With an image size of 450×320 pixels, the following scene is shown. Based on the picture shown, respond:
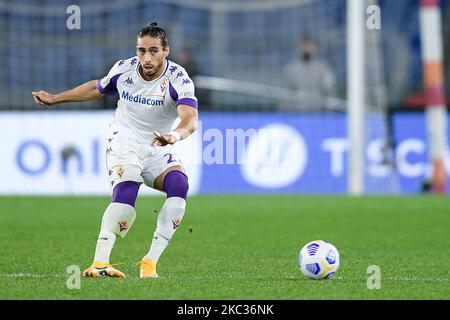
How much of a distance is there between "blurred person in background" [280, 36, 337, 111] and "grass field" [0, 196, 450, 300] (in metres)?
2.83

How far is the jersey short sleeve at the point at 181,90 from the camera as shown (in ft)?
28.2

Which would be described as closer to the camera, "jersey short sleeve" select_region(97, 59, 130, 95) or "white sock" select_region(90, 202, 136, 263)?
"white sock" select_region(90, 202, 136, 263)

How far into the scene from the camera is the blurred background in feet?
64.3

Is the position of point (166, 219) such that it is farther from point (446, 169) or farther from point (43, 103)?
point (446, 169)

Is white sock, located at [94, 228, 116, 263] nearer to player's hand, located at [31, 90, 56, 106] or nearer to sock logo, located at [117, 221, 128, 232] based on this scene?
sock logo, located at [117, 221, 128, 232]

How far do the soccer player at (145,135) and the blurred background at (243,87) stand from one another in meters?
8.44

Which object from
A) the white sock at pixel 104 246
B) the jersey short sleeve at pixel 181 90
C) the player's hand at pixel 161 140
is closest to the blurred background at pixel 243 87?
the jersey short sleeve at pixel 181 90

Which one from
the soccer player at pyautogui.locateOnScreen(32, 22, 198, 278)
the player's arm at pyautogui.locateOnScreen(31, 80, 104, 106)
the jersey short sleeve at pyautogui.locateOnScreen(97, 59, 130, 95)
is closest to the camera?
the soccer player at pyautogui.locateOnScreen(32, 22, 198, 278)

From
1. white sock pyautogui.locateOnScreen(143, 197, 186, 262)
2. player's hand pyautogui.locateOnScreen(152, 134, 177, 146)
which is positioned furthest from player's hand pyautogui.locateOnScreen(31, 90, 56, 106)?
player's hand pyautogui.locateOnScreen(152, 134, 177, 146)

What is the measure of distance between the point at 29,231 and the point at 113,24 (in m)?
10.6

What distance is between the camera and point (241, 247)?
1150cm

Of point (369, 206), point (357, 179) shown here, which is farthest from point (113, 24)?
point (369, 206)

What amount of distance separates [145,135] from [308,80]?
12.8 meters

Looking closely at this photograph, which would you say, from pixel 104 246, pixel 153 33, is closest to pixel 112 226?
pixel 104 246
